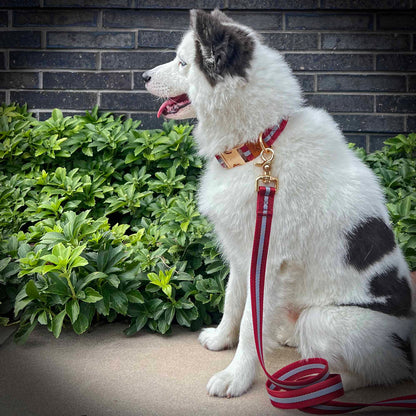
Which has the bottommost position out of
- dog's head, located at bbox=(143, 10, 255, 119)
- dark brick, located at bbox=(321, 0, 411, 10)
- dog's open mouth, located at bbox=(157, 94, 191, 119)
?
dog's open mouth, located at bbox=(157, 94, 191, 119)

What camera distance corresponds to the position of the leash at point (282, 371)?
7.29 ft

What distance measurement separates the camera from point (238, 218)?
7.98ft

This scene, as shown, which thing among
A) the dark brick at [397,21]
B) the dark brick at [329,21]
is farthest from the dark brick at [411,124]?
the dark brick at [329,21]

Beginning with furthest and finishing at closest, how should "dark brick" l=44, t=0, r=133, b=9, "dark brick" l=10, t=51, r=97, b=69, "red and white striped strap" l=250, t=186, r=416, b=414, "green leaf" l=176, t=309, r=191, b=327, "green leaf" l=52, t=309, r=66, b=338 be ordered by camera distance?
"dark brick" l=10, t=51, r=97, b=69 < "dark brick" l=44, t=0, r=133, b=9 < "green leaf" l=176, t=309, r=191, b=327 < "green leaf" l=52, t=309, r=66, b=338 < "red and white striped strap" l=250, t=186, r=416, b=414

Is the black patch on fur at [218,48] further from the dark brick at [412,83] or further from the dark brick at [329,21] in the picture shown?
the dark brick at [412,83]

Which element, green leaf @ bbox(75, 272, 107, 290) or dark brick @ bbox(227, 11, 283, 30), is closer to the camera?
green leaf @ bbox(75, 272, 107, 290)

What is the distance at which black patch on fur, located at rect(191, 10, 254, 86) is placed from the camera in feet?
7.61

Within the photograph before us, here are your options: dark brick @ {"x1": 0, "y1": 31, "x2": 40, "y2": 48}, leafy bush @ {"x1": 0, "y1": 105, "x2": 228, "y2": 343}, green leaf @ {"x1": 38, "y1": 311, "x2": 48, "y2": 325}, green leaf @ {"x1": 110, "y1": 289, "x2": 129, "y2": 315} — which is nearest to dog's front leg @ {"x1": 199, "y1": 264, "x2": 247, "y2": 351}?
leafy bush @ {"x1": 0, "y1": 105, "x2": 228, "y2": 343}

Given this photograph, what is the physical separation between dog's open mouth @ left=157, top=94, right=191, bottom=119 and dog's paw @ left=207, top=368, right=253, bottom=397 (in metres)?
1.39

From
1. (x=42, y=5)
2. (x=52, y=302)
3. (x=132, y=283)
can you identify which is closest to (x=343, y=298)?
(x=132, y=283)

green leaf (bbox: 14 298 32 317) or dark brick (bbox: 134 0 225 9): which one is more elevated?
dark brick (bbox: 134 0 225 9)

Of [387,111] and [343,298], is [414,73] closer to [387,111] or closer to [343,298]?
[387,111]

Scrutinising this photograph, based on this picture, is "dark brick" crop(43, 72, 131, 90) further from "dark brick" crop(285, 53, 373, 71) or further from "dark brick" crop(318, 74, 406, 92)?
"dark brick" crop(318, 74, 406, 92)

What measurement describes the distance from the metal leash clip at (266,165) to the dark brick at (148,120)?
273 centimetres
